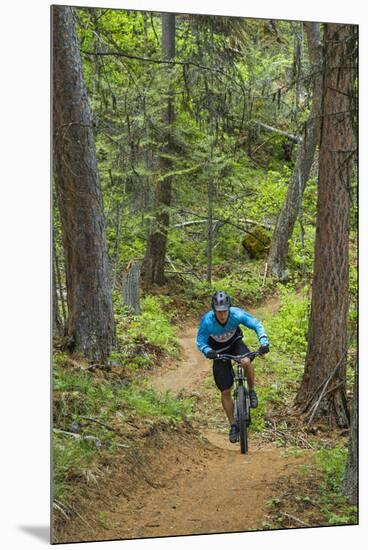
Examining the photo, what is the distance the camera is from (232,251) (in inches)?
A: 274

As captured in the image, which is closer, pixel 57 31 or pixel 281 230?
pixel 57 31

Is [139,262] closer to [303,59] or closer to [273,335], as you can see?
[273,335]

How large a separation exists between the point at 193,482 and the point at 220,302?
54.7 inches

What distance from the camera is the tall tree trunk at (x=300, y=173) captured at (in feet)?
23.1

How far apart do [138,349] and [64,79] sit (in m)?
2.11

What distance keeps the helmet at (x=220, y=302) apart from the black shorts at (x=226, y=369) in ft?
0.97

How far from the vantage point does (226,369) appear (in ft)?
22.8

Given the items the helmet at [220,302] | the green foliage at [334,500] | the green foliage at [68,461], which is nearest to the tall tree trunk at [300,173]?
the helmet at [220,302]

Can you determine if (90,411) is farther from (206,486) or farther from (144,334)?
(206,486)

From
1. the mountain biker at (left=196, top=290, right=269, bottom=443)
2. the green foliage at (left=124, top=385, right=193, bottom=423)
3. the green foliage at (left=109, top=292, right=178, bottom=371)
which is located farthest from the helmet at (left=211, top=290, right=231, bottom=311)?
the green foliage at (left=124, top=385, right=193, bottom=423)

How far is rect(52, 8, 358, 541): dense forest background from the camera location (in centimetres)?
658

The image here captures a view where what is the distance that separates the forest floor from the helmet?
0.24 meters

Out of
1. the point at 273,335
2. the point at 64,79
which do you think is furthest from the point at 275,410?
the point at 64,79

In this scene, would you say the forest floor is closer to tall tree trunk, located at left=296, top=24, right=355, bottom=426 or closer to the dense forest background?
the dense forest background
